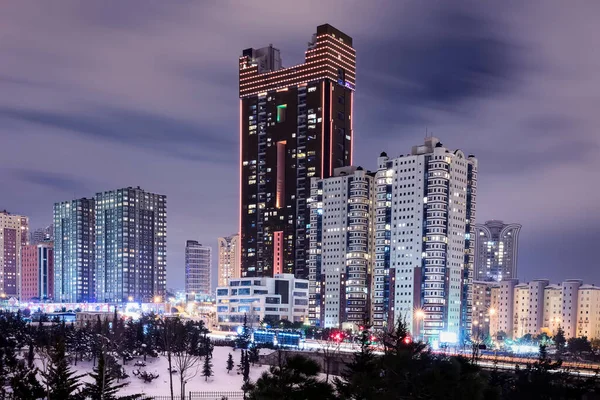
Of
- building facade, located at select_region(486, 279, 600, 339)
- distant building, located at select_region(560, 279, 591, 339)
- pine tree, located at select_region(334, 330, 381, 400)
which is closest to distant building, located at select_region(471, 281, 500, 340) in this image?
building facade, located at select_region(486, 279, 600, 339)

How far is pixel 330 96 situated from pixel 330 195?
2824 cm

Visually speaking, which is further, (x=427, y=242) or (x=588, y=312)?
(x=588, y=312)

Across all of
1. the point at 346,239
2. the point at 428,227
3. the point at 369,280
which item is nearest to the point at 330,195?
the point at 346,239

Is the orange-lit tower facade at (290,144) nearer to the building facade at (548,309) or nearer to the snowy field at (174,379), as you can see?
the building facade at (548,309)

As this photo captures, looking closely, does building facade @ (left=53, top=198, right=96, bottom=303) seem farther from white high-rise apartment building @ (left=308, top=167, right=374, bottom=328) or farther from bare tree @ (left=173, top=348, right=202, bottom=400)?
bare tree @ (left=173, top=348, right=202, bottom=400)

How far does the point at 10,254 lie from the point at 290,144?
111 meters

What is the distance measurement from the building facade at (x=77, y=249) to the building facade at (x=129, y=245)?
2.98m

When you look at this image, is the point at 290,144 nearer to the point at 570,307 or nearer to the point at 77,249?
the point at 570,307

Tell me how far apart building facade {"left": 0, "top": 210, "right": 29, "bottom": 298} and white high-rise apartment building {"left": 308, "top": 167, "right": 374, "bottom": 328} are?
121 m

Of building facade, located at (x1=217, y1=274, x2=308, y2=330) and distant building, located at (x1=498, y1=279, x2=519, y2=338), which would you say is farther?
distant building, located at (x1=498, y1=279, x2=519, y2=338)

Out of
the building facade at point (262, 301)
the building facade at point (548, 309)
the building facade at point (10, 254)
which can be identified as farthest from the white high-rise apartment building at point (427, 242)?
the building facade at point (10, 254)

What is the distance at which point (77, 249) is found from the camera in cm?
17775

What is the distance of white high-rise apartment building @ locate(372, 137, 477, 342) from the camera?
3625 inches

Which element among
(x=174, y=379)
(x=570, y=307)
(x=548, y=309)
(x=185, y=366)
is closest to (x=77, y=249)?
(x=548, y=309)
